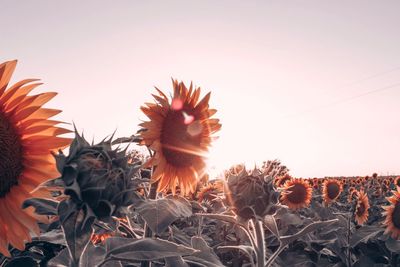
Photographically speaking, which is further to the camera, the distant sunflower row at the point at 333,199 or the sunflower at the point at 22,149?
the distant sunflower row at the point at 333,199

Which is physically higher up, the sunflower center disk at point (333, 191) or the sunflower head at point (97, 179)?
the sunflower head at point (97, 179)

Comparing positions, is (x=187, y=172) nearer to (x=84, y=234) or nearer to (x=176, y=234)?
(x=176, y=234)

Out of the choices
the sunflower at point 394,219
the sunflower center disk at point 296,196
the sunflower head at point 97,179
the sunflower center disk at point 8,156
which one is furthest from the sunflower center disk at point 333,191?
the sunflower center disk at point 8,156

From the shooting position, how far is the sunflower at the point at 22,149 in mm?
1879

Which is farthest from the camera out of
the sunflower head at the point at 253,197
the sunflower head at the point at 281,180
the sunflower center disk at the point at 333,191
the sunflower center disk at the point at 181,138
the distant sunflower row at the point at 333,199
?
the sunflower center disk at the point at 333,191

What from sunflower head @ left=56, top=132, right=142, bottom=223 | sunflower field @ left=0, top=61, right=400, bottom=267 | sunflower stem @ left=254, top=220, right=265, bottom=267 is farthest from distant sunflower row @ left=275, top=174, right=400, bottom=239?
sunflower head @ left=56, top=132, right=142, bottom=223

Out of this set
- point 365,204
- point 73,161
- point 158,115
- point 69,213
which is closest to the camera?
point 69,213

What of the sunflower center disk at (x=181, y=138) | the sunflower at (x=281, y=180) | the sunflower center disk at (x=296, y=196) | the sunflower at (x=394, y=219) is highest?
the sunflower center disk at (x=181, y=138)

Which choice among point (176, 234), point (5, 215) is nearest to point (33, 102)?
point (5, 215)

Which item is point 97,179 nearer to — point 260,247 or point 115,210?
point 115,210

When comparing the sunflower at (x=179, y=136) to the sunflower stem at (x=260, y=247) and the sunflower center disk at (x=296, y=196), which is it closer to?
the sunflower stem at (x=260, y=247)

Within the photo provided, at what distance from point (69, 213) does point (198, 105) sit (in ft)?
6.33

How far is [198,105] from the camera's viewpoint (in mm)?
3410

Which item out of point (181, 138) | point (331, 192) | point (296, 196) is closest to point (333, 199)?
point (331, 192)
